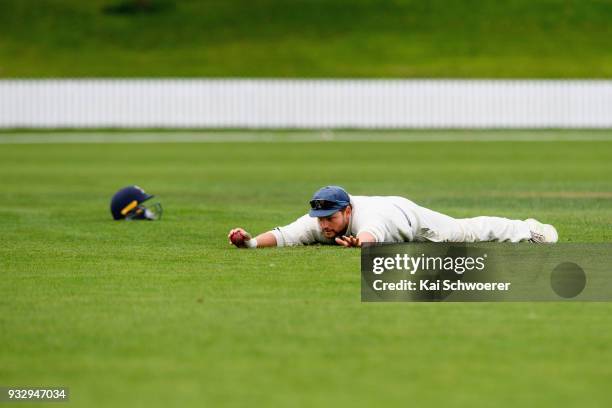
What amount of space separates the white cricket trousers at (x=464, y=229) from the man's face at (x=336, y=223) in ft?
2.21

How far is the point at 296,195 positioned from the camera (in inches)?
865

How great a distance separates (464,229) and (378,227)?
52.0 inches

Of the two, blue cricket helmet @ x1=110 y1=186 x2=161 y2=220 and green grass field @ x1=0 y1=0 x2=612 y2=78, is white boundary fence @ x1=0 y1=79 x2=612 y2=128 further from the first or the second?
blue cricket helmet @ x1=110 y1=186 x2=161 y2=220

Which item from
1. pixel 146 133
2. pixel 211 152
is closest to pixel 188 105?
pixel 146 133

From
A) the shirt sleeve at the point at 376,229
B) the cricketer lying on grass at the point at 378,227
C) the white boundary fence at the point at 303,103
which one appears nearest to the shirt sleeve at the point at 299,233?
the cricketer lying on grass at the point at 378,227

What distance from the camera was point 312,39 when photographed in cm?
6800

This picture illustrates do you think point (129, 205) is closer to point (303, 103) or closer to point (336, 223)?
point (336, 223)

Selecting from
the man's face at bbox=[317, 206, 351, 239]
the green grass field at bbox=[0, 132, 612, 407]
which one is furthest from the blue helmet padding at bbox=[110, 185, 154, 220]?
the man's face at bbox=[317, 206, 351, 239]

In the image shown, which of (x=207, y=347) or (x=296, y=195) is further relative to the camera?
(x=296, y=195)

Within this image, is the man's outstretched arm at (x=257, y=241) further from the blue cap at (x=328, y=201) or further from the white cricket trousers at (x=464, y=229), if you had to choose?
the white cricket trousers at (x=464, y=229)

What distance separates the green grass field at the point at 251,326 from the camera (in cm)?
737

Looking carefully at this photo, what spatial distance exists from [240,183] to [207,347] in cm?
1713

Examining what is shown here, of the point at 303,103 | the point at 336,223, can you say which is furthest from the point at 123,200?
the point at 303,103

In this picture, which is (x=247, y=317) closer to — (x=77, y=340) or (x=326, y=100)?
(x=77, y=340)
